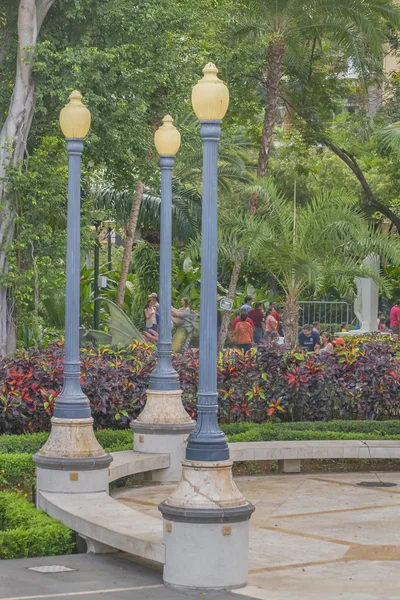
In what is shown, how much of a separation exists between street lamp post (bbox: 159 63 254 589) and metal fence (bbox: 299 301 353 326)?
87.0 feet

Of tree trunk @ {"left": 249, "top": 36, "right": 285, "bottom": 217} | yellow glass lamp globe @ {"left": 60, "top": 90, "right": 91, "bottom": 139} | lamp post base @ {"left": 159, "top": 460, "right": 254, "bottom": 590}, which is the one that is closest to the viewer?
lamp post base @ {"left": 159, "top": 460, "right": 254, "bottom": 590}

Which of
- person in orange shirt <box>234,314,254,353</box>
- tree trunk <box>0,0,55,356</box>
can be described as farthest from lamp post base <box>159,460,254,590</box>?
person in orange shirt <box>234,314,254,353</box>

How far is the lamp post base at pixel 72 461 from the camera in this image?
35.4ft

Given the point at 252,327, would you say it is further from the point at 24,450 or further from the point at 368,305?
the point at 24,450

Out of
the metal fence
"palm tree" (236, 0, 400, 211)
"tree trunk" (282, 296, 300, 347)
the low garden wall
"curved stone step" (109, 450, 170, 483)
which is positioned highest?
"palm tree" (236, 0, 400, 211)

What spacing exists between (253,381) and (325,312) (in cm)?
2162

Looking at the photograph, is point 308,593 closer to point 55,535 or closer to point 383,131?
point 55,535

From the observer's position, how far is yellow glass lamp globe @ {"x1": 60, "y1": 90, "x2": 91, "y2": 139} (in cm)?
1143

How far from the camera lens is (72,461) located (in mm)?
10750

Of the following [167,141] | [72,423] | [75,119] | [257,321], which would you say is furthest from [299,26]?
[72,423]

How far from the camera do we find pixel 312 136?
32.2m

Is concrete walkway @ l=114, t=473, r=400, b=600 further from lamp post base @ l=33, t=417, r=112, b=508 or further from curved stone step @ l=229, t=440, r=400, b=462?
lamp post base @ l=33, t=417, r=112, b=508

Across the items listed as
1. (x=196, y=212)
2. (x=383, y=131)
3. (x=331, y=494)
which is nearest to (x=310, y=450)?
(x=331, y=494)

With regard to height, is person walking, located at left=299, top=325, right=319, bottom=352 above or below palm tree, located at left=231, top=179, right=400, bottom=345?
below
